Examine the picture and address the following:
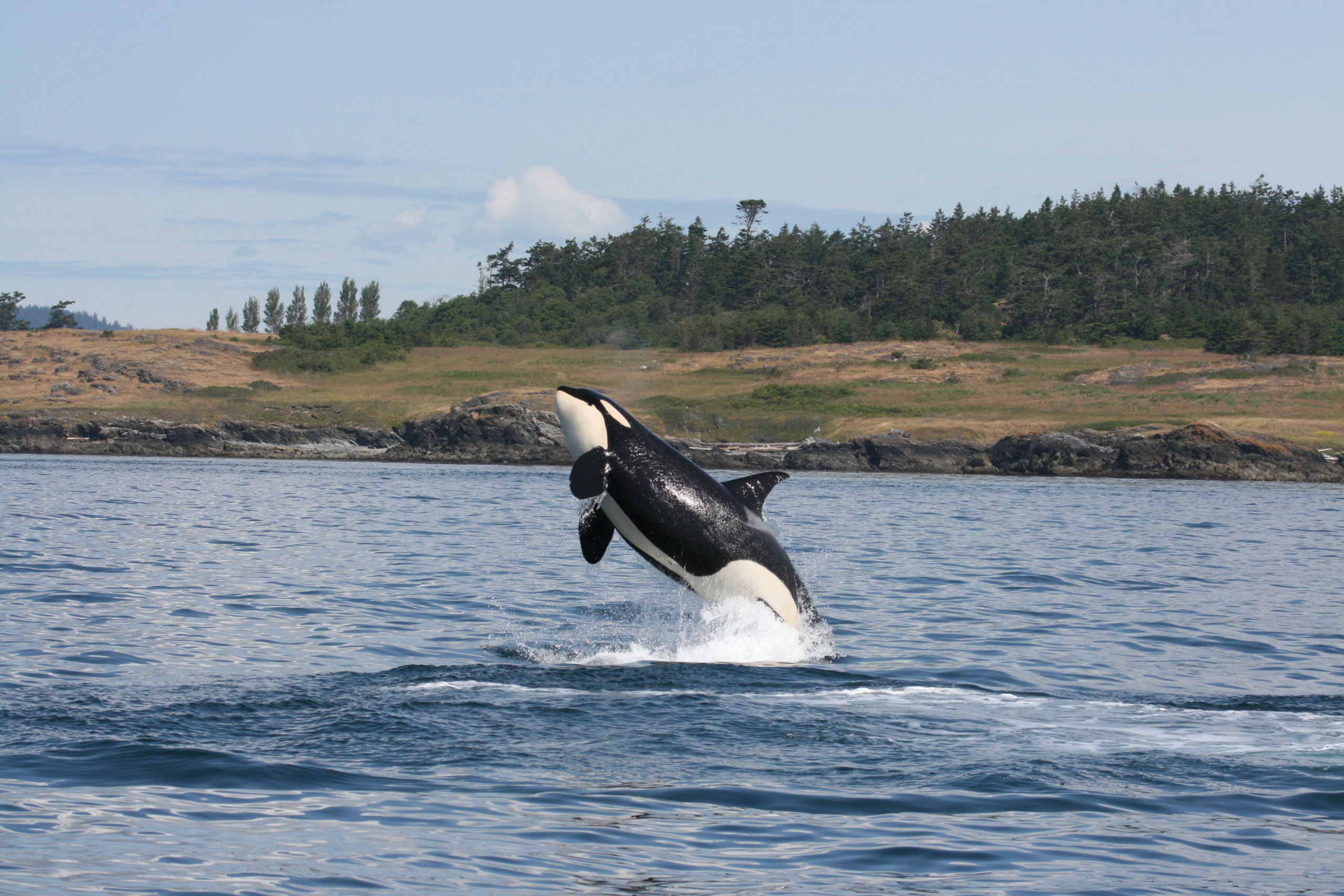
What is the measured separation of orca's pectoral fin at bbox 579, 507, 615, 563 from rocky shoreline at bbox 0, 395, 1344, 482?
174 feet

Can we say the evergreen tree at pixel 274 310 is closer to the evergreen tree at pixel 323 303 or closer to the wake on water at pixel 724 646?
the evergreen tree at pixel 323 303

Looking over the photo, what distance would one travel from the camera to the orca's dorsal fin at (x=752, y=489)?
1234 cm

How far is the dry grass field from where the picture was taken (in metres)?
75.6

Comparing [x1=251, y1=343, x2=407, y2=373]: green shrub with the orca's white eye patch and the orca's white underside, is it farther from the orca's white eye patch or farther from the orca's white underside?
the orca's white underside

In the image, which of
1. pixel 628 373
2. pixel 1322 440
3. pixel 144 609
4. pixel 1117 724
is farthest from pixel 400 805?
pixel 628 373

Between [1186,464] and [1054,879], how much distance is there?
60.7 metres

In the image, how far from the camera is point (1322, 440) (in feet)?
212

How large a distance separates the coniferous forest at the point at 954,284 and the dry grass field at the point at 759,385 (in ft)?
19.3

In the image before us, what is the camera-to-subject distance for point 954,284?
123312mm

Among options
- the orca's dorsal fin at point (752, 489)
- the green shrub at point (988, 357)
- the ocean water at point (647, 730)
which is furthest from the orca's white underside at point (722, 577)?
the green shrub at point (988, 357)

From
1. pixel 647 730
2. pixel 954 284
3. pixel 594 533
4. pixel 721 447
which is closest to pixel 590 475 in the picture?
pixel 594 533

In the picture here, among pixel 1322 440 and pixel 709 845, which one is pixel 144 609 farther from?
pixel 1322 440

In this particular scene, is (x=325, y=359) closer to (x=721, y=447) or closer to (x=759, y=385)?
(x=759, y=385)

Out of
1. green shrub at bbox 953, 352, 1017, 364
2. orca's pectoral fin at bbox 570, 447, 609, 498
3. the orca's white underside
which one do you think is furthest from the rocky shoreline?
orca's pectoral fin at bbox 570, 447, 609, 498
